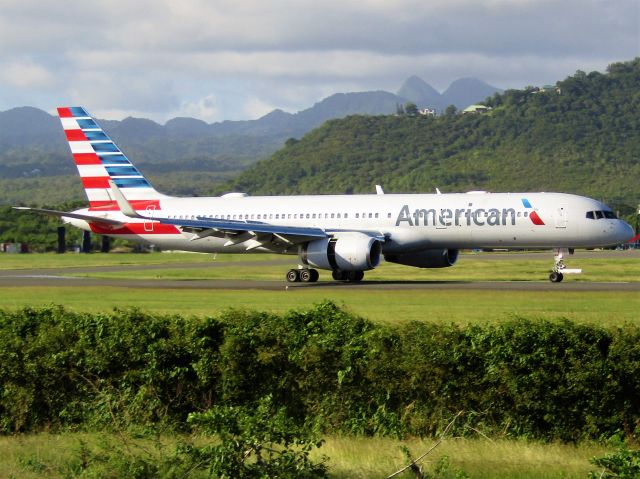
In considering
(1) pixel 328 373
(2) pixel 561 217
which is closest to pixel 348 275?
(2) pixel 561 217

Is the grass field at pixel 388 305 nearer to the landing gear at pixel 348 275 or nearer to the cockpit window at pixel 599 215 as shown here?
the landing gear at pixel 348 275

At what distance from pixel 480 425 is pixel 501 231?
30.7 meters

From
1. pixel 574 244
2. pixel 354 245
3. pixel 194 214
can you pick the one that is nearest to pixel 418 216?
pixel 354 245

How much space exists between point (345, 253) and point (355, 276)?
270 centimetres

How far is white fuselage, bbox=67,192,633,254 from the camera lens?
44.8 meters

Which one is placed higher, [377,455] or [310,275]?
[310,275]

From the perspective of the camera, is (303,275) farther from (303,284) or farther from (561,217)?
(561,217)

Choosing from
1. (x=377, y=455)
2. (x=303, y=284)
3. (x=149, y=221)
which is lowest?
(x=377, y=455)

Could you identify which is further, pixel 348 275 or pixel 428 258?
pixel 428 258

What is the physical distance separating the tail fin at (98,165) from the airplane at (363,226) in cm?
46

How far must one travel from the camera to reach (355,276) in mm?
46781

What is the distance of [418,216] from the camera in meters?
46.2

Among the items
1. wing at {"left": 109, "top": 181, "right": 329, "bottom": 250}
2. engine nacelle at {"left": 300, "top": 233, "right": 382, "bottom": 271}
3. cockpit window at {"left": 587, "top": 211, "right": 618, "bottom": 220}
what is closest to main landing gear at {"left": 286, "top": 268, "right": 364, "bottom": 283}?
engine nacelle at {"left": 300, "top": 233, "right": 382, "bottom": 271}

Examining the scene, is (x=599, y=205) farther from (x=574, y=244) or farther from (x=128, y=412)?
(x=128, y=412)
